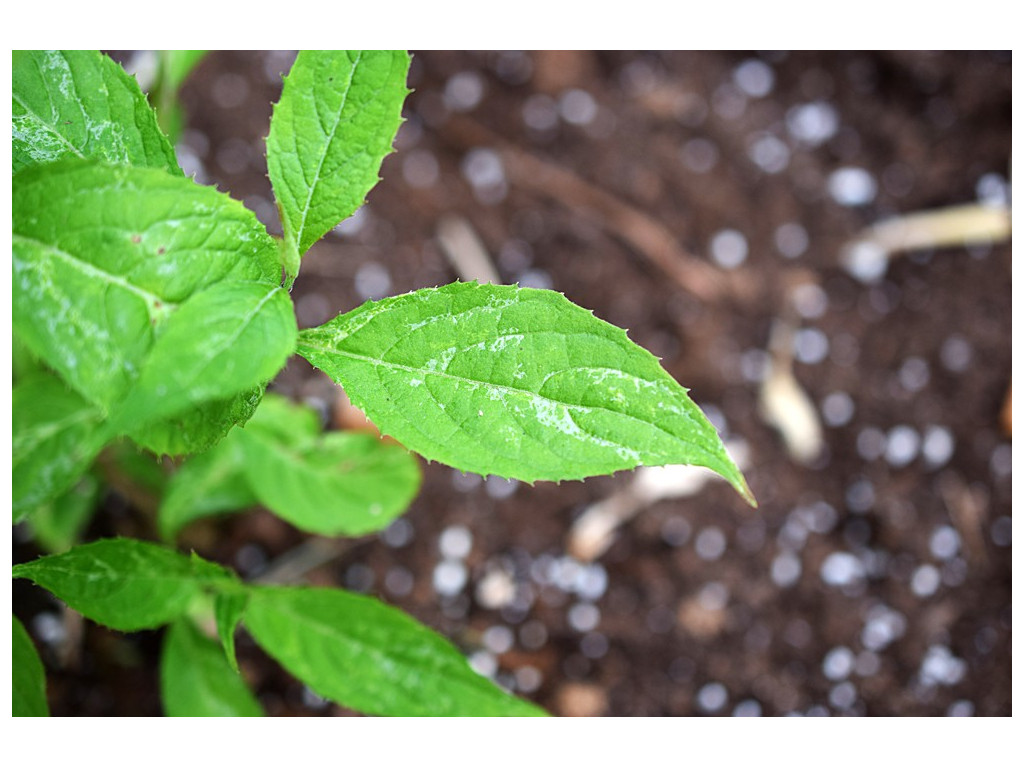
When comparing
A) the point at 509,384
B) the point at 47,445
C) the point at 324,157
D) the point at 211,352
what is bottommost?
the point at 47,445

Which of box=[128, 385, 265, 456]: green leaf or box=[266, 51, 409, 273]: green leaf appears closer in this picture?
box=[128, 385, 265, 456]: green leaf

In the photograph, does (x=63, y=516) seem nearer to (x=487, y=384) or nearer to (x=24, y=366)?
(x=24, y=366)

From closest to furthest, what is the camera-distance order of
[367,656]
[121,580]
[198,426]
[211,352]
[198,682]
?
[211,352] < [198,426] < [121,580] < [367,656] < [198,682]

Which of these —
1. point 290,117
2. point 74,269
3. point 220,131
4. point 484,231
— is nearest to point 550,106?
point 484,231

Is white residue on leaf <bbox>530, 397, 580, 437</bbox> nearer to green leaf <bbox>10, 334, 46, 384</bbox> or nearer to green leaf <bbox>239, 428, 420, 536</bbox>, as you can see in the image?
green leaf <bbox>239, 428, 420, 536</bbox>

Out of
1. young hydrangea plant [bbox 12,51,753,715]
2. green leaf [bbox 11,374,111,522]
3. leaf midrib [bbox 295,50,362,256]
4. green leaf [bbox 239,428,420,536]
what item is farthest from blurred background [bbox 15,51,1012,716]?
leaf midrib [bbox 295,50,362,256]

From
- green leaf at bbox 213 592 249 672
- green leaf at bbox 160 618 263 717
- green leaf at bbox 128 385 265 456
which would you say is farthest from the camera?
green leaf at bbox 160 618 263 717

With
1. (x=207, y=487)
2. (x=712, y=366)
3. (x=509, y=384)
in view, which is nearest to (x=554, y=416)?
(x=509, y=384)
